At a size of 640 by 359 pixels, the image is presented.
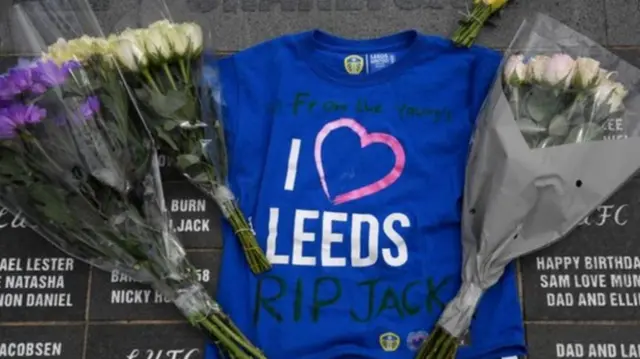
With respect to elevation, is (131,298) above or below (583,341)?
above

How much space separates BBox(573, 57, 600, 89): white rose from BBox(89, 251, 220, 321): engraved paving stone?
94 centimetres

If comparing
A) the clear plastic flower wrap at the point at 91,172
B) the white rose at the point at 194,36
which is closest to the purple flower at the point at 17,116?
the clear plastic flower wrap at the point at 91,172

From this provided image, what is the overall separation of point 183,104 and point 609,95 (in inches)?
38.1

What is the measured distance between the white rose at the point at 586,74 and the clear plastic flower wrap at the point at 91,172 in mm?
942

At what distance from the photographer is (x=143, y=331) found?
2006 mm

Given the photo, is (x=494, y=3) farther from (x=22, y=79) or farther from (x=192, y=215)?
(x=22, y=79)

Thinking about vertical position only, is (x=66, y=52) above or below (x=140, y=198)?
above

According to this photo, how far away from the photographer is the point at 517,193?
189 cm

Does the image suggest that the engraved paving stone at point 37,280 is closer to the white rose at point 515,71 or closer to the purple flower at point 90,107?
the purple flower at point 90,107

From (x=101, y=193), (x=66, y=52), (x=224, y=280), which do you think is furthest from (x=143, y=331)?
(x=66, y=52)

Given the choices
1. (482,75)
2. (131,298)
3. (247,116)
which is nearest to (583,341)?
(482,75)

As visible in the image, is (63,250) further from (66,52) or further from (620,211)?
(620,211)

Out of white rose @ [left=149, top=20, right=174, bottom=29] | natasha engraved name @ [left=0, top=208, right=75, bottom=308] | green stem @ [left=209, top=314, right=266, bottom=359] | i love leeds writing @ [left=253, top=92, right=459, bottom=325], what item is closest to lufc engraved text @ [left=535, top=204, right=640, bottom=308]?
i love leeds writing @ [left=253, top=92, right=459, bottom=325]

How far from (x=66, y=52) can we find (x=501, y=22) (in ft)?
3.62
